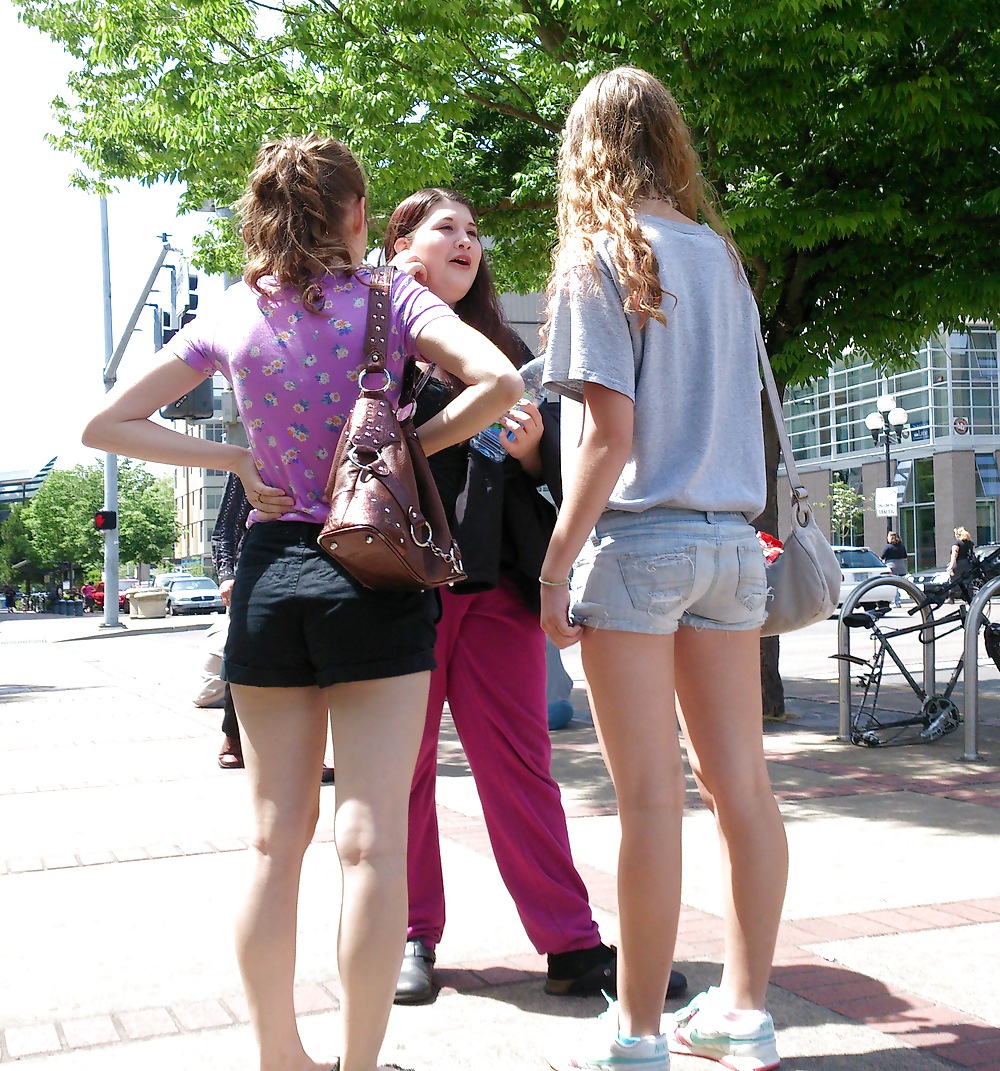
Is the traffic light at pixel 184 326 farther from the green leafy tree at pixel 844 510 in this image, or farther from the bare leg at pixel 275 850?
the green leafy tree at pixel 844 510

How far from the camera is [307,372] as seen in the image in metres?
2.43

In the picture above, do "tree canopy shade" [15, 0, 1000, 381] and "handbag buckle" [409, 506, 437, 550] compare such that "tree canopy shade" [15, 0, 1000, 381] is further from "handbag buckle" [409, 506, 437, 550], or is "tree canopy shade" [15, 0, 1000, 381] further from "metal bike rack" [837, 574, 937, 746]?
"handbag buckle" [409, 506, 437, 550]

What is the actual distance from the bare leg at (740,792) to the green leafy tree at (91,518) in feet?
270

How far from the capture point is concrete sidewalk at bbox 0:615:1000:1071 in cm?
296

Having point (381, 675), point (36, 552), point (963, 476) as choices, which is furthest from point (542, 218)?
point (36, 552)

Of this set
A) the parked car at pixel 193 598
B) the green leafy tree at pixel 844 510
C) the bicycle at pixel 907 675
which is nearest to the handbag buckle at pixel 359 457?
the bicycle at pixel 907 675

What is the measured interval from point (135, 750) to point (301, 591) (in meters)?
6.41

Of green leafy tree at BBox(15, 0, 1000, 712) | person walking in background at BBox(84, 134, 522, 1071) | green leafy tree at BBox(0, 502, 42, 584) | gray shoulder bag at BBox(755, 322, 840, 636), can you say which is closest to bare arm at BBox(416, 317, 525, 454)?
person walking in background at BBox(84, 134, 522, 1071)

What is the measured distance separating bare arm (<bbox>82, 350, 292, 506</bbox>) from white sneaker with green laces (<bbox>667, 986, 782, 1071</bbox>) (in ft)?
4.96

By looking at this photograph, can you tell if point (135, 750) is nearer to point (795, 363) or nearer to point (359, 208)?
point (795, 363)

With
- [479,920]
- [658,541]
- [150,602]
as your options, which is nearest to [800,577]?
[658,541]

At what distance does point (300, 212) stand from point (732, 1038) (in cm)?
193

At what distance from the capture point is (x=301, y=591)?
236 cm

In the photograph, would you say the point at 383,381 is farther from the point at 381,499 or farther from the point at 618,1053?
the point at 618,1053
